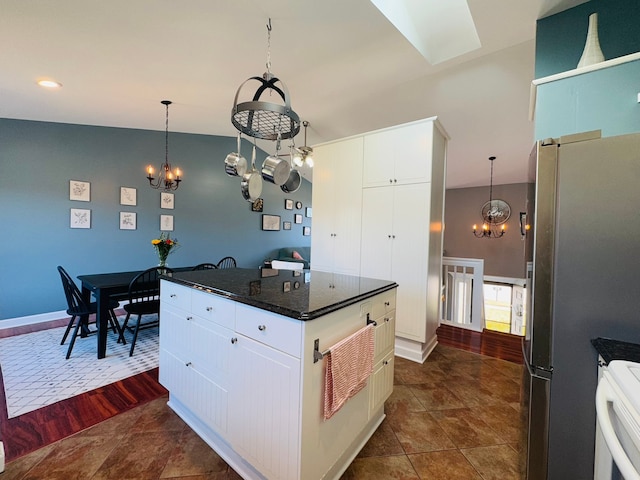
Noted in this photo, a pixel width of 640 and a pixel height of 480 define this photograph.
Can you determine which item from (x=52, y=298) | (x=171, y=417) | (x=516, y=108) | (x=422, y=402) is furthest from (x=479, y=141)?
(x=52, y=298)

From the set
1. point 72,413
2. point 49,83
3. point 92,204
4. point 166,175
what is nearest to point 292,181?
point 72,413

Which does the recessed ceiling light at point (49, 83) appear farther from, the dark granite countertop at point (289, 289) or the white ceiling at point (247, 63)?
the dark granite countertop at point (289, 289)

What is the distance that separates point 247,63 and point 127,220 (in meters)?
3.30

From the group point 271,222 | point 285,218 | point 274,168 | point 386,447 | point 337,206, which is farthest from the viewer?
point 285,218

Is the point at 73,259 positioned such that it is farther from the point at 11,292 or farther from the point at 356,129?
the point at 356,129

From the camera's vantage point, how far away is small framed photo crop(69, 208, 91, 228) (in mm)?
3839

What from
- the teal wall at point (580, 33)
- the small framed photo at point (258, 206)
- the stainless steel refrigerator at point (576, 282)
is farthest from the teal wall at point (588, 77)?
the small framed photo at point (258, 206)

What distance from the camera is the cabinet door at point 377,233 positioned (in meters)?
2.91

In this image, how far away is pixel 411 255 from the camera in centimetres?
275

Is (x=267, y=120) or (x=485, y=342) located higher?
(x=267, y=120)

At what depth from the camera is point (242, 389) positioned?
1379 millimetres

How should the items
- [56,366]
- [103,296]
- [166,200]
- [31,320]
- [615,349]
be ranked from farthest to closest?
1. [166,200]
2. [31,320]
3. [103,296]
4. [56,366]
5. [615,349]

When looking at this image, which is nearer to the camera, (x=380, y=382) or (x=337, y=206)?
(x=380, y=382)

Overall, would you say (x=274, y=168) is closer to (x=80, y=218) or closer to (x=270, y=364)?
(x=270, y=364)
